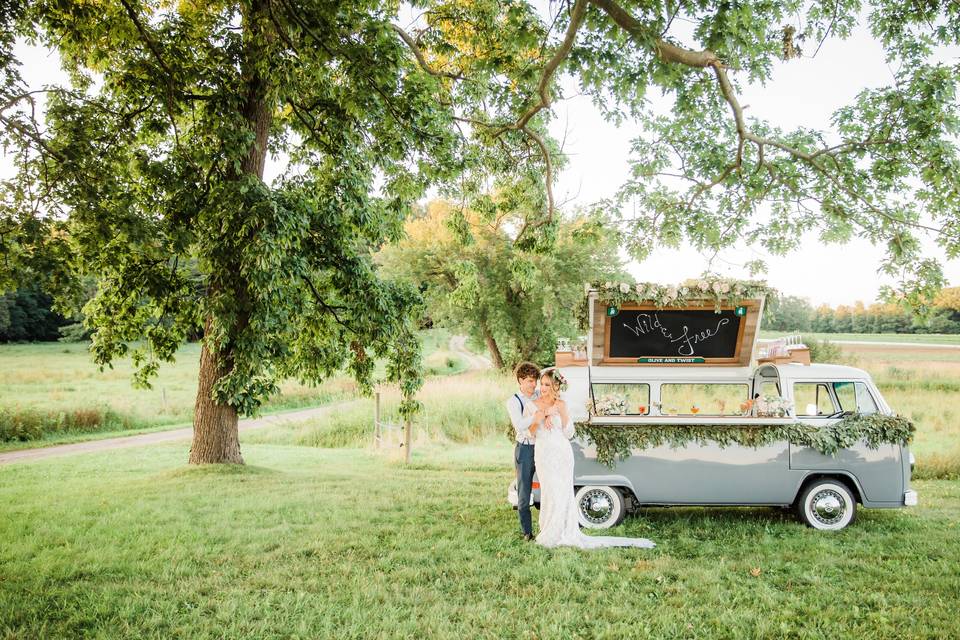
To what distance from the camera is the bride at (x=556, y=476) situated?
7.43 metres

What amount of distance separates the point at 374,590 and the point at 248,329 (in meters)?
4.38

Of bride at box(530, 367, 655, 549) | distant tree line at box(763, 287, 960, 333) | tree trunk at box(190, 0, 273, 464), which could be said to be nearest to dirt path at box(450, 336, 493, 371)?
distant tree line at box(763, 287, 960, 333)

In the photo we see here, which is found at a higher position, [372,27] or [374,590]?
[372,27]

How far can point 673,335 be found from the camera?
353 inches

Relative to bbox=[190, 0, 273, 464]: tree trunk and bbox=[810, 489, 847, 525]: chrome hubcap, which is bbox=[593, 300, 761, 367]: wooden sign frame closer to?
bbox=[810, 489, 847, 525]: chrome hubcap

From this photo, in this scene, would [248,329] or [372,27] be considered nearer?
[372,27]

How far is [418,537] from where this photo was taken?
25.7 ft

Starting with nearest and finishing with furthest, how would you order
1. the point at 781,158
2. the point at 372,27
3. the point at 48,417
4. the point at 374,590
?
the point at 374,590 → the point at 372,27 → the point at 781,158 → the point at 48,417

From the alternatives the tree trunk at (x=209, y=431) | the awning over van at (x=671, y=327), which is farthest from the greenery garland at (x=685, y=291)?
the tree trunk at (x=209, y=431)

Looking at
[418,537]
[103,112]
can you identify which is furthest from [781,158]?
[103,112]

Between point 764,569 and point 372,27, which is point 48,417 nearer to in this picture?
point 372,27

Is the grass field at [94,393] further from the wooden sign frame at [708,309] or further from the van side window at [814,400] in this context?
the van side window at [814,400]

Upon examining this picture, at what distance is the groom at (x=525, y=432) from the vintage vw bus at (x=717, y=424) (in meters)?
0.76

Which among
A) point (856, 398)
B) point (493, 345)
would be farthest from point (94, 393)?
point (856, 398)
